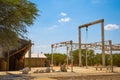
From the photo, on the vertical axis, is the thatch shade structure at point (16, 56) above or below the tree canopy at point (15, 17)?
below

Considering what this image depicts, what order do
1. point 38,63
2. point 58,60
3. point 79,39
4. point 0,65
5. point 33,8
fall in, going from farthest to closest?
1. point 58,60
2. point 38,63
3. point 79,39
4. point 0,65
5. point 33,8

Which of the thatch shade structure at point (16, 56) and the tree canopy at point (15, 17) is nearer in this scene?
the tree canopy at point (15, 17)

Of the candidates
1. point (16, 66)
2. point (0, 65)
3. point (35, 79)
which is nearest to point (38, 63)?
point (16, 66)

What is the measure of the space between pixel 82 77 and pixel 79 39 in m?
20.4

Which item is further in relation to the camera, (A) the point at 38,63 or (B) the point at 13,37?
(A) the point at 38,63

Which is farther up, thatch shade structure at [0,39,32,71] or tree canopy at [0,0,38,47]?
tree canopy at [0,0,38,47]

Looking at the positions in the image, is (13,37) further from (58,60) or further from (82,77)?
(58,60)

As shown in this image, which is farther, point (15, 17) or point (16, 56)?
point (16, 56)

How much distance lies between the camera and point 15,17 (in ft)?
64.1

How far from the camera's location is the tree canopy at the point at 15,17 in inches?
762

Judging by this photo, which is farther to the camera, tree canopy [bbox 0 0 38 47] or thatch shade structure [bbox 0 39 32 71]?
thatch shade structure [bbox 0 39 32 71]

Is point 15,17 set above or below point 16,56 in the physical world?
above

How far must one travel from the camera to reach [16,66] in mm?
35000

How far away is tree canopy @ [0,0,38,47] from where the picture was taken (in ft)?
63.5
